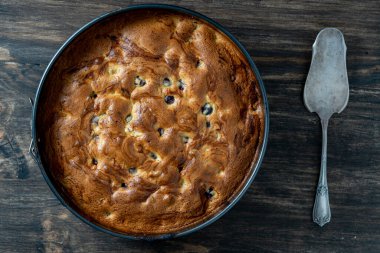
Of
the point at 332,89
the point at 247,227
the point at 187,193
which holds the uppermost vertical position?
the point at 332,89

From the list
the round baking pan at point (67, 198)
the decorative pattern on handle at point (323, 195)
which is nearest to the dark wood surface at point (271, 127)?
the decorative pattern on handle at point (323, 195)

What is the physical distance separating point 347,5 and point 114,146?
4.00 ft

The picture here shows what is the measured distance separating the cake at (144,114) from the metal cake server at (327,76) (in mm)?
329

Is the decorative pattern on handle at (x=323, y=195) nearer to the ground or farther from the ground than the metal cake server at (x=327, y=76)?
nearer to the ground

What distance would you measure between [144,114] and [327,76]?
2.73 ft

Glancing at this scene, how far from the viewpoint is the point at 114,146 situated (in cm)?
162

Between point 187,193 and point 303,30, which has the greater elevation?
point 303,30

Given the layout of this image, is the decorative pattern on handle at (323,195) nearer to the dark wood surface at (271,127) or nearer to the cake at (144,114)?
the dark wood surface at (271,127)

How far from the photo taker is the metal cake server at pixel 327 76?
72.2 inches

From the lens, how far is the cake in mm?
1630

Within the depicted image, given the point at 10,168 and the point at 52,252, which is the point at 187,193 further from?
the point at 10,168

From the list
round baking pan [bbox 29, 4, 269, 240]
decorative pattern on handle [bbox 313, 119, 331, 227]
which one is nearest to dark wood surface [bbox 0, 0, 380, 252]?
decorative pattern on handle [bbox 313, 119, 331, 227]

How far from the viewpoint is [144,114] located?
1.62 m

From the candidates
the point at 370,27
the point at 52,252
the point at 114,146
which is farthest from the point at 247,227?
the point at 370,27
